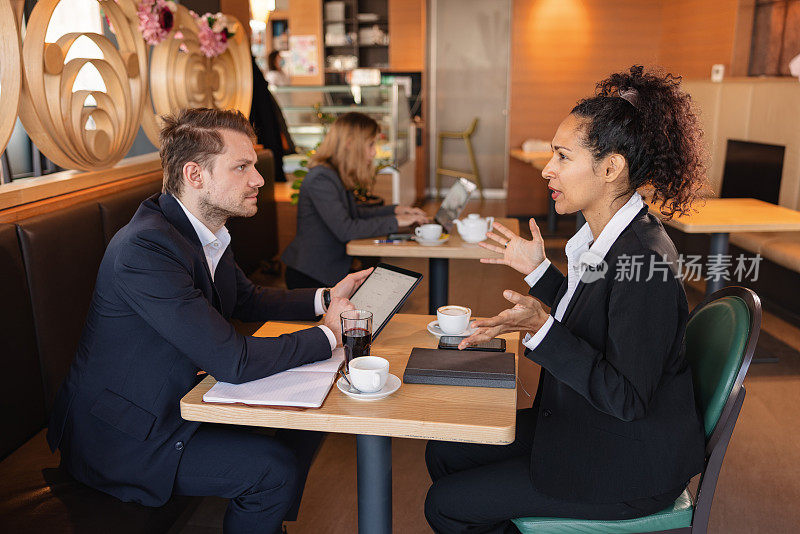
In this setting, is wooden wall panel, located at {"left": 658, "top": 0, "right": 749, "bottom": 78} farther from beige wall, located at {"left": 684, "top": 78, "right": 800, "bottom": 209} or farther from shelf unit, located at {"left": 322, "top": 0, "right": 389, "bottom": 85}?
shelf unit, located at {"left": 322, "top": 0, "right": 389, "bottom": 85}

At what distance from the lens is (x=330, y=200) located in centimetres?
325

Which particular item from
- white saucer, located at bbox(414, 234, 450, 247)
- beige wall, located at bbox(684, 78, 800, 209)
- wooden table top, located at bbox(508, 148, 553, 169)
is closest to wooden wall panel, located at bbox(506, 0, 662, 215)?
wooden table top, located at bbox(508, 148, 553, 169)

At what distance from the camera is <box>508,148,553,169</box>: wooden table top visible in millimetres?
6675

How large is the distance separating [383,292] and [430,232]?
1059 millimetres

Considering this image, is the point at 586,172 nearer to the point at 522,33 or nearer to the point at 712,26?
the point at 712,26

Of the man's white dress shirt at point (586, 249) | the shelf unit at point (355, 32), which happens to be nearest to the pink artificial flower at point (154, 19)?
the man's white dress shirt at point (586, 249)

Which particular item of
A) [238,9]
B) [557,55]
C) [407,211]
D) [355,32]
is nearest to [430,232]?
[407,211]

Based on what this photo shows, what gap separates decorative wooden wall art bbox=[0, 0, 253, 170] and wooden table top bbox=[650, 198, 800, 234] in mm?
2529

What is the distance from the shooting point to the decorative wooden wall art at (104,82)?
6.93ft

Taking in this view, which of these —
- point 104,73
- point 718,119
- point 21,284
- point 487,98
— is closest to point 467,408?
point 21,284

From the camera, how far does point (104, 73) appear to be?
2.63 m

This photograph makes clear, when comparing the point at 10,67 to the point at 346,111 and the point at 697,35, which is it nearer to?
the point at 346,111

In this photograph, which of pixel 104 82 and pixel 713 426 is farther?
pixel 104 82

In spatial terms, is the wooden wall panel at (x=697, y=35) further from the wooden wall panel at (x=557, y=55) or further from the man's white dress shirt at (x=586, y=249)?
the man's white dress shirt at (x=586, y=249)
